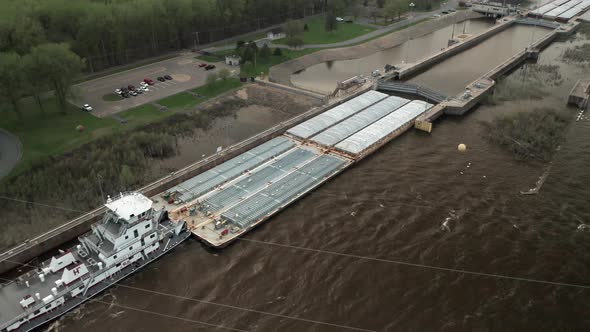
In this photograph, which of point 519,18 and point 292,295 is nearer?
point 292,295

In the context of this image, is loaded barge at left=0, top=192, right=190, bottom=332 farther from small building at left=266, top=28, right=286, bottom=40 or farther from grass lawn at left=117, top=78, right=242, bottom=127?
small building at left=266, top=28, right=286, bottom=40

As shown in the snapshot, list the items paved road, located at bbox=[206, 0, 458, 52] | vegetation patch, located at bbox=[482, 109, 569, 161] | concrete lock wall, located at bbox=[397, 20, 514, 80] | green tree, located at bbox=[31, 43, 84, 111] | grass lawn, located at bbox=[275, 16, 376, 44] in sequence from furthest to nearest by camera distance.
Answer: grass lawn, located at bbox=[275, 16, 376, 44] → paved road, located at bbox=[206, 0, 458, 52] → concrete lock wall, located at bbox=[397, 20, 514, 80] → green tree, located at bbox=[31, 43, 84, 111] → vegetation patch, located at bbox=[482, 109, 569, 161]

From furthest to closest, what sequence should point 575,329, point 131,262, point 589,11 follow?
point 589,11
point 131,262
point 575,329

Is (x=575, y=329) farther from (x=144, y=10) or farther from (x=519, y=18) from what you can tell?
(x=519, y=18)

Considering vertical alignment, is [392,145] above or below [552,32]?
below

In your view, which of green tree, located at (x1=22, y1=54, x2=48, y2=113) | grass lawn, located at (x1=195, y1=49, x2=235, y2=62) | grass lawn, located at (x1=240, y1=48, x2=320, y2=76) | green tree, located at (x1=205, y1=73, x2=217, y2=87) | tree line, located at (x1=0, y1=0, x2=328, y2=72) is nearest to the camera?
green tree, located at (x1=22, y1=54, x2=48, y2=113)

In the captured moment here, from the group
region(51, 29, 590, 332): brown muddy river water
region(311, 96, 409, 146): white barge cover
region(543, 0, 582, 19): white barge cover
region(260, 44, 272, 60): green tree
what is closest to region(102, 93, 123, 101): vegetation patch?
region(260, 44, 272, 60): green tree

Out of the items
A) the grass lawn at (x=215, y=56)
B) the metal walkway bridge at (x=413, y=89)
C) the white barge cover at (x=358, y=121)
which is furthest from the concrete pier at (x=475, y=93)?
the grass lawn at (x=215, y=56)

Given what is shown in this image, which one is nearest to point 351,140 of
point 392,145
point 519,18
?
point 392,145
